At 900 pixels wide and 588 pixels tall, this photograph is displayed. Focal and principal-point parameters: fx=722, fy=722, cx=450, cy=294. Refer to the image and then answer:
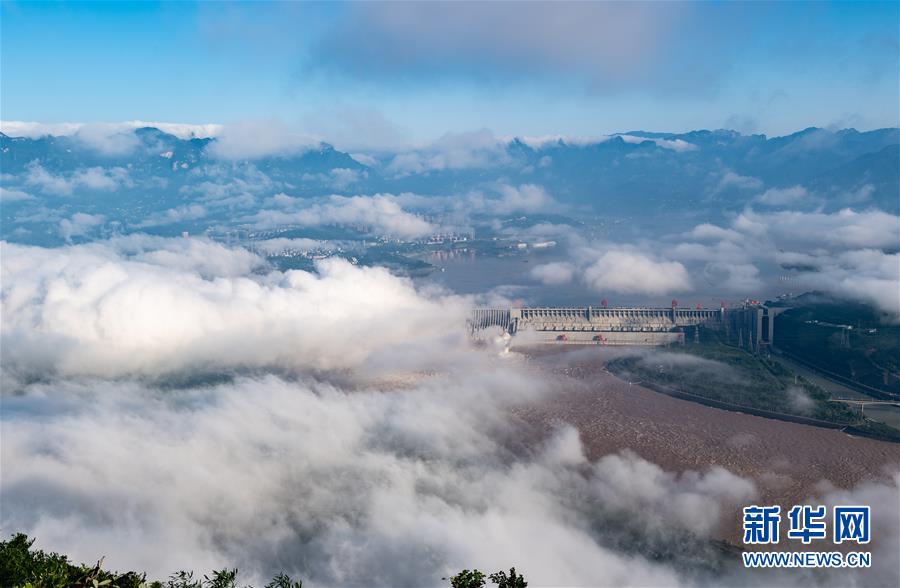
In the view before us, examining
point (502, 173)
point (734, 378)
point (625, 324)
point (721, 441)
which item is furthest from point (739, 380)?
point (502, 173)

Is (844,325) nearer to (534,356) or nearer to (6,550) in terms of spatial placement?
(534,356)

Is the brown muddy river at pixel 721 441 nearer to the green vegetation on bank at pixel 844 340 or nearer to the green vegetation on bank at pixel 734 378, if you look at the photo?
the green vegetation on bank at pixel 734 378

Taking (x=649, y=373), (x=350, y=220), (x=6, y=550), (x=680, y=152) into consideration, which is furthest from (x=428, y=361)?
(x=680, y=152)

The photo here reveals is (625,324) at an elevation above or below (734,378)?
above

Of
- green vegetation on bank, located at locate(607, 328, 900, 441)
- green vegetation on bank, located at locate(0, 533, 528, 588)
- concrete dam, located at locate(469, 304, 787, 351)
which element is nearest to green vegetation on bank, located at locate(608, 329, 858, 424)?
green vegetation on bank, located at locate(607, 328, 900, 441)

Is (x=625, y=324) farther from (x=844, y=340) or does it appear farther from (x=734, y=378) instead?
(x=734, y=378)

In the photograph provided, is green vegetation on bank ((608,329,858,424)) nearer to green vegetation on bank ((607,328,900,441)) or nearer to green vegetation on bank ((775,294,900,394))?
green vegetation on bank ((607,328,900,441))

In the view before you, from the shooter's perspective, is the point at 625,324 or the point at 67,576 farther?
the point at 625,324

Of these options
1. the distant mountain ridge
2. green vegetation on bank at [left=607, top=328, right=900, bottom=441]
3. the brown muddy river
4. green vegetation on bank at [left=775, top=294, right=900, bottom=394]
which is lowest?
the brown muddy river

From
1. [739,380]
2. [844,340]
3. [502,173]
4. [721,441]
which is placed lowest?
[721,441]
